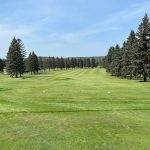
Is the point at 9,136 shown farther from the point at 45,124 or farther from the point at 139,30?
the point at 139,30

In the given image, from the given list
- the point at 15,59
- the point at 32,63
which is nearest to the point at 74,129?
the point at 15,59

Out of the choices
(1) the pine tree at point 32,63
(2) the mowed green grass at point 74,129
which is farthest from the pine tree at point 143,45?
(1) the pine tree at point 32,63

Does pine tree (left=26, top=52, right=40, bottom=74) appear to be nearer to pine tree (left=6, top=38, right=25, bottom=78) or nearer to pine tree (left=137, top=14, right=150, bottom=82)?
pine tree (left=6, top=38, right=25, bottom=78)

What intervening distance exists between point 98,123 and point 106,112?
128 inches

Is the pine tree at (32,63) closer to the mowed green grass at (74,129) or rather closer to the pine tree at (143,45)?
the pine tree at (143,45)

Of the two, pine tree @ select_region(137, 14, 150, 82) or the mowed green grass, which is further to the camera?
pine tree @ select_region(137, 14, 150, 82)

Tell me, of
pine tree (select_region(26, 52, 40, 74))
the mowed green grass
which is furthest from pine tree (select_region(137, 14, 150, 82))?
pine tree (select_region(26, 52, 40, 74))

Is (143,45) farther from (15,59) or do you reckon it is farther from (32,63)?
(32,63)

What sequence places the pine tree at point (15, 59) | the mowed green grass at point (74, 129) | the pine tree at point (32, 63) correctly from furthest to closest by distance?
the pine tree at point (32, 63)
the pine tree at point (15, 59)
the mowed green grass at point (74, 129)

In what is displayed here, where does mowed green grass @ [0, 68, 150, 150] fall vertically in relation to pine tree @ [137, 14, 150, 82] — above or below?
below

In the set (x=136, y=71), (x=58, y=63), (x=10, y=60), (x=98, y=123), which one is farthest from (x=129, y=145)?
(x=58, y=63)

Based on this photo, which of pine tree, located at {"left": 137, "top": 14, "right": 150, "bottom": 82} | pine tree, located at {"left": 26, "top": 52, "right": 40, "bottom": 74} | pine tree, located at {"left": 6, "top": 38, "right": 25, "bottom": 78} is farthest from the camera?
pine tree, located at {"left": 26, "top": 52, "right": 40, "bottom": 74}

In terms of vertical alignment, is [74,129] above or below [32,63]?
below

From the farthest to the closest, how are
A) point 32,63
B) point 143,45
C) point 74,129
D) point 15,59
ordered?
point 32,63 < point 15,59 < point 143,45 < point 74,129
